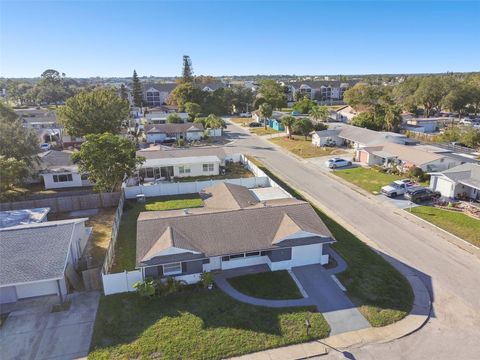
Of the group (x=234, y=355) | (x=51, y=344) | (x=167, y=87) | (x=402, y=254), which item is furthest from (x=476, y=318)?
(x=167, y=87)

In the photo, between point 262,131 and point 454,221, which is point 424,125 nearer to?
point 262,131

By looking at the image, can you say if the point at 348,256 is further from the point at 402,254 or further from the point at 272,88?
the point at 272,88

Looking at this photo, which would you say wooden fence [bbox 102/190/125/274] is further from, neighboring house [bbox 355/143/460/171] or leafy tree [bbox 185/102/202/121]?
leafy tree [bbox 185/102/202/121]

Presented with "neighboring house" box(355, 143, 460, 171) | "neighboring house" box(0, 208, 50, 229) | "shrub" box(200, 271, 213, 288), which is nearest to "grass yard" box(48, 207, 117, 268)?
"neighboring house" box(0, 208, 50, 229)

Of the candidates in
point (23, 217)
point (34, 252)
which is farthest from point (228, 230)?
point (23, 217)

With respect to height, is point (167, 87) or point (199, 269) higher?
point (167, 87)
